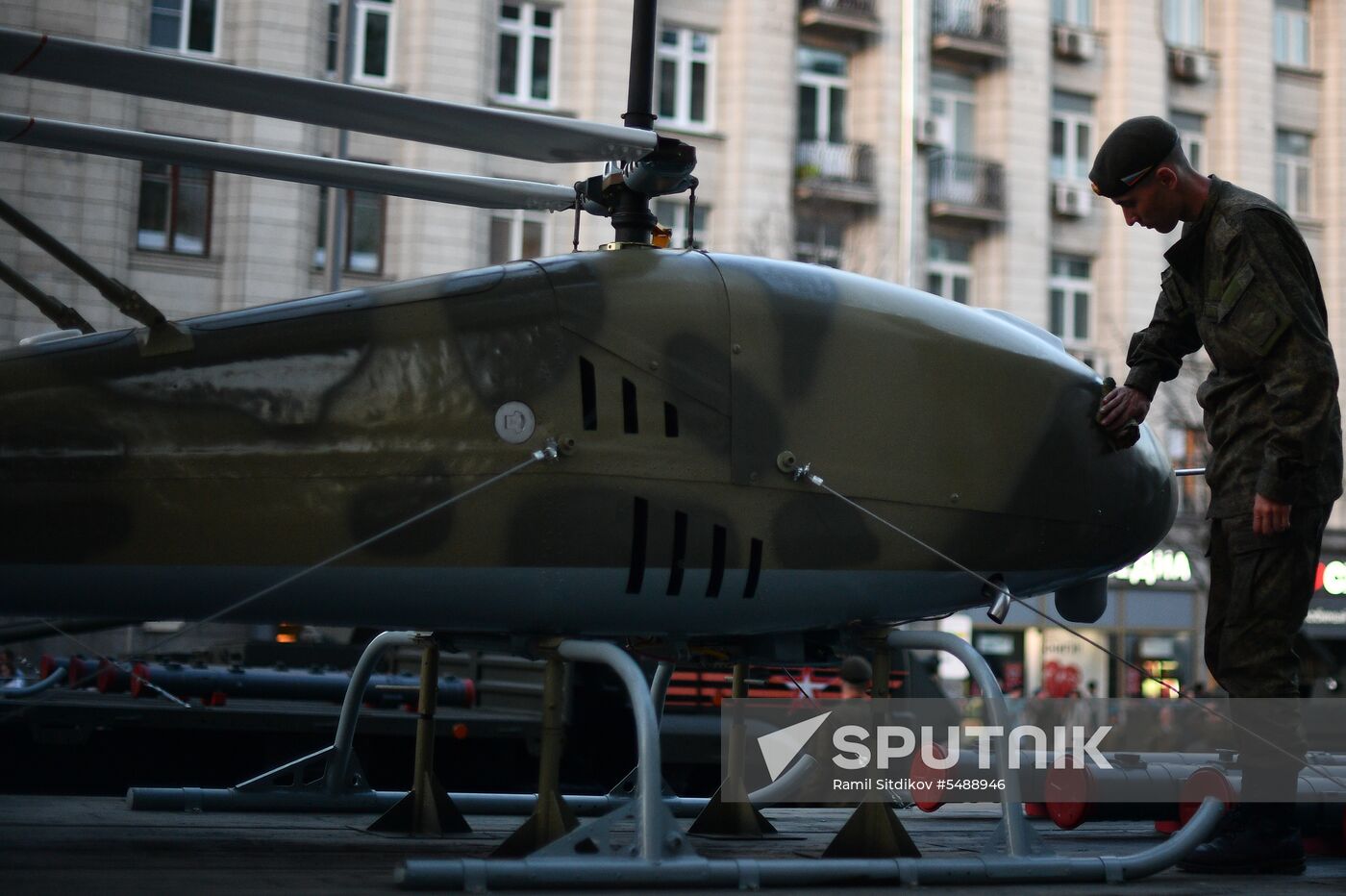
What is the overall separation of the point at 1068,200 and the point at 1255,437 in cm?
2582

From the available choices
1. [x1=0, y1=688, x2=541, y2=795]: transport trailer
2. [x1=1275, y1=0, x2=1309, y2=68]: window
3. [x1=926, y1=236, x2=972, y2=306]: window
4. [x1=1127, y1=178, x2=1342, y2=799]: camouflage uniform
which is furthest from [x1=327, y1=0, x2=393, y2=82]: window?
[x1=1127, y1=178, x2=1342, y2=799]: camouflage uniform

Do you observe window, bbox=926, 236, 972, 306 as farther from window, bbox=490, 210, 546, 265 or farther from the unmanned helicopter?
the unmanned helicopter

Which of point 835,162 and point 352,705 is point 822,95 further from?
point 352,705

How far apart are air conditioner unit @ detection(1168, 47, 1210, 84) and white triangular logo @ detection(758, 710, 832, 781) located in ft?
83.4

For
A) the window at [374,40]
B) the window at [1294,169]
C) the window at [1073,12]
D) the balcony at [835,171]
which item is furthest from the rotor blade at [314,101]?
the window at [1294,169]

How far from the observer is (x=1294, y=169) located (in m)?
31.8

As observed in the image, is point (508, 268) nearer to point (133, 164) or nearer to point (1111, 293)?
point (133, 164)

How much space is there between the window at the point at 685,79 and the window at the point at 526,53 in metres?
1.93

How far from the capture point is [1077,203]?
29.4 m

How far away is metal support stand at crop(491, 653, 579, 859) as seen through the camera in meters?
3.94

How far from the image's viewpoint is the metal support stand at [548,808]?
12.9 ft

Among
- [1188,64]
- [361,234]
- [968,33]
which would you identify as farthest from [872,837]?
[1188,64]

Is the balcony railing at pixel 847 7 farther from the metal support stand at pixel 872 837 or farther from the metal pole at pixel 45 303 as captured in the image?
the metal support stand at pixel 872 837

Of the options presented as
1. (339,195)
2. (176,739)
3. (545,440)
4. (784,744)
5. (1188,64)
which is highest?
(1188,64)
